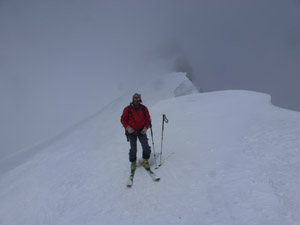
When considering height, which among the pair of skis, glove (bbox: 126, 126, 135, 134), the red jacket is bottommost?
the pair of skis

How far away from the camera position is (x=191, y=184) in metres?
5.31

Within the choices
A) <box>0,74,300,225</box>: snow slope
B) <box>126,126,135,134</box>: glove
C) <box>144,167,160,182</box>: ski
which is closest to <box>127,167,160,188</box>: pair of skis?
<box>144,167,160,182</box>: ski

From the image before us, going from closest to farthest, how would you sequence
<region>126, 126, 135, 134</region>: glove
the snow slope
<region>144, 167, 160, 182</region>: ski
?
the snow slope < <region>144, 167, 160, 182</region>: ski < <region>126, 126, 135, 134</region>: glove

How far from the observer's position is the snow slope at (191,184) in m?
4.21

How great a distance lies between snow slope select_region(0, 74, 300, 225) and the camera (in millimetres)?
4211

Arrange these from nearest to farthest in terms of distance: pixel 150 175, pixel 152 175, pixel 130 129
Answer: pixel 152 175 → pixel 150 175 → pixel 130 129

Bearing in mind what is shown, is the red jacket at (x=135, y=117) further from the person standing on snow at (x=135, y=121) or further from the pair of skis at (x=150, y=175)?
the pair of skis at (x=150, y=175)

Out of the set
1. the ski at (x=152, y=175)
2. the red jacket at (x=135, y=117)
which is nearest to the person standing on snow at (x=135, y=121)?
the red jacket at (x=135, y=117)

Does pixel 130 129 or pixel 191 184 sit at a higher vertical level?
pixel 130 129

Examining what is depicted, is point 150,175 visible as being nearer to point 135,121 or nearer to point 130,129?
point 130,129

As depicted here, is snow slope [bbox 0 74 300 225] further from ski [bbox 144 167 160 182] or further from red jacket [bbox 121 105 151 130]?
red jacket [bbox 121 105 151 130]

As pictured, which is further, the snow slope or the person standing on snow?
the person standing on snow

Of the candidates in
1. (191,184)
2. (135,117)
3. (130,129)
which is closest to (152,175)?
(191,184)

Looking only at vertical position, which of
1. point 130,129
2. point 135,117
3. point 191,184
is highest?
point 135,117
